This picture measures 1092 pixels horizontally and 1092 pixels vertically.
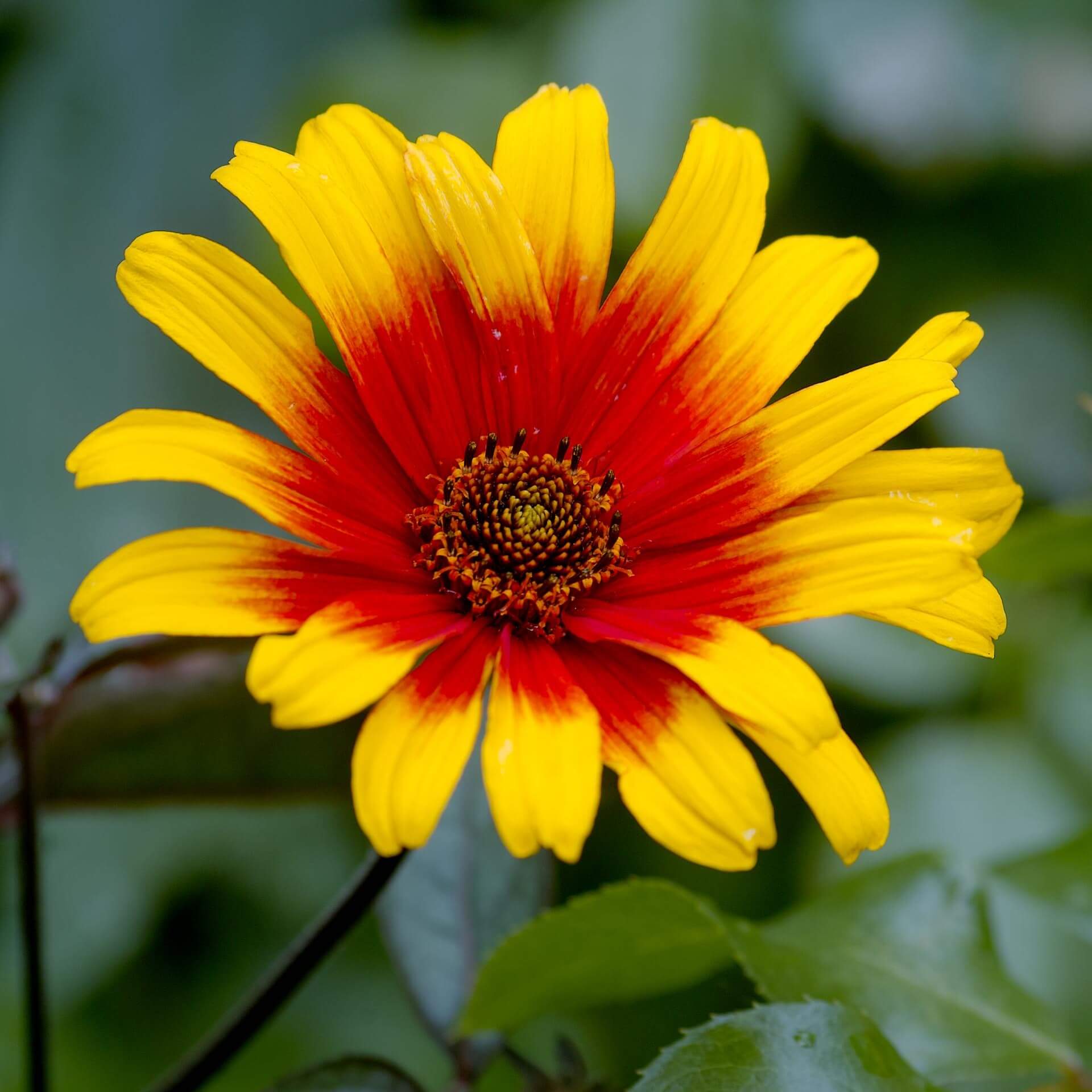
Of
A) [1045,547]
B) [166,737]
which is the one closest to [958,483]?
[1045,547]

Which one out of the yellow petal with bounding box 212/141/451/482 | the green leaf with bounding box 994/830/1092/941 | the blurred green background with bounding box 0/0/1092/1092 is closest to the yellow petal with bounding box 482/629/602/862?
the yellow petal with bounding box 212/141/451/482

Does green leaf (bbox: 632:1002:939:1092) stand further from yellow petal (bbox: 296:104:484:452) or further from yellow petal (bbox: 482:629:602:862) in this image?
yellow petal (bbox: 296:104:484:452)

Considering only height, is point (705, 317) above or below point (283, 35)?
below

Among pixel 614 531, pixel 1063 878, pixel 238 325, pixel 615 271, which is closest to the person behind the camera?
pixel 238 325

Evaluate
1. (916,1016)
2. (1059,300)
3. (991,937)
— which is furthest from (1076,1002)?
(1059,300)

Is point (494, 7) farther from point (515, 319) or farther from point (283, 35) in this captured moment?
point (515, 319)

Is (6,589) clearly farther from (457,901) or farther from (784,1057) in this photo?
(784,1057)

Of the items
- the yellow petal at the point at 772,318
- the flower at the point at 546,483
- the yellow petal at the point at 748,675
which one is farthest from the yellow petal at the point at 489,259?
the yellow petal at the point at 748,675
